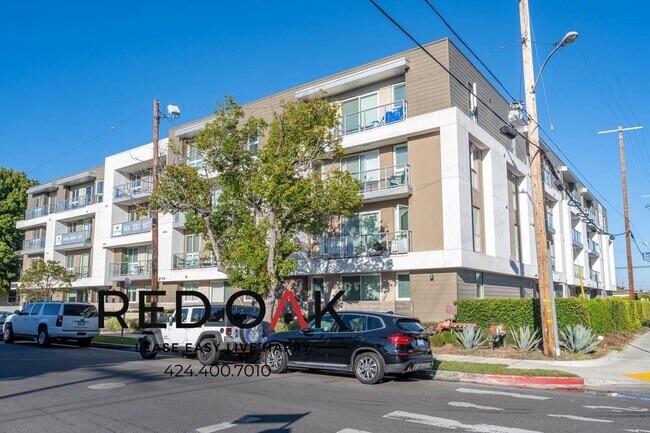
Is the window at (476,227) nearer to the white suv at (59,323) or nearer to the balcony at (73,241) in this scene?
the white suv at (59,323)

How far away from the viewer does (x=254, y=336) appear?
1454cm

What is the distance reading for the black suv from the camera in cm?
1169

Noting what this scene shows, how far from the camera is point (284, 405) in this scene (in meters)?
9.20

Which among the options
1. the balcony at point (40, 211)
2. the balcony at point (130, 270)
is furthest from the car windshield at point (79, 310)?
the balcony at point (40, 211)

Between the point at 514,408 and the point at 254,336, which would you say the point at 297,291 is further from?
the point at 514,408

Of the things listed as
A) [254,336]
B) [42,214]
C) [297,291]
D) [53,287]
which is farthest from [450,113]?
[42,214]

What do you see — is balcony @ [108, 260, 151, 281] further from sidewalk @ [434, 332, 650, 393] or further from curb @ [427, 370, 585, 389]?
curb @ [427, 370, 585, 389]

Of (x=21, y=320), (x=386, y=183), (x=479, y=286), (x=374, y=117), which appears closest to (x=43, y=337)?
(x=21, y=320)

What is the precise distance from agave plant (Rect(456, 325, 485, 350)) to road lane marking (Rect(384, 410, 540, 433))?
32.2 ft

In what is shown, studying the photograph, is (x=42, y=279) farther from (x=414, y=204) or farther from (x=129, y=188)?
(x=414, y=204)

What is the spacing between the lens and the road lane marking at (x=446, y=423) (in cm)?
757

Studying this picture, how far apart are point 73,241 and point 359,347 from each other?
3601cm

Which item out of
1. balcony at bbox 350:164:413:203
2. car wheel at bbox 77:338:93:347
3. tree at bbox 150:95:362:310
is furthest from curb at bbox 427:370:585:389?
car wheel at bbox 77:338:93:347

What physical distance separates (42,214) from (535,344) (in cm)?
4255
